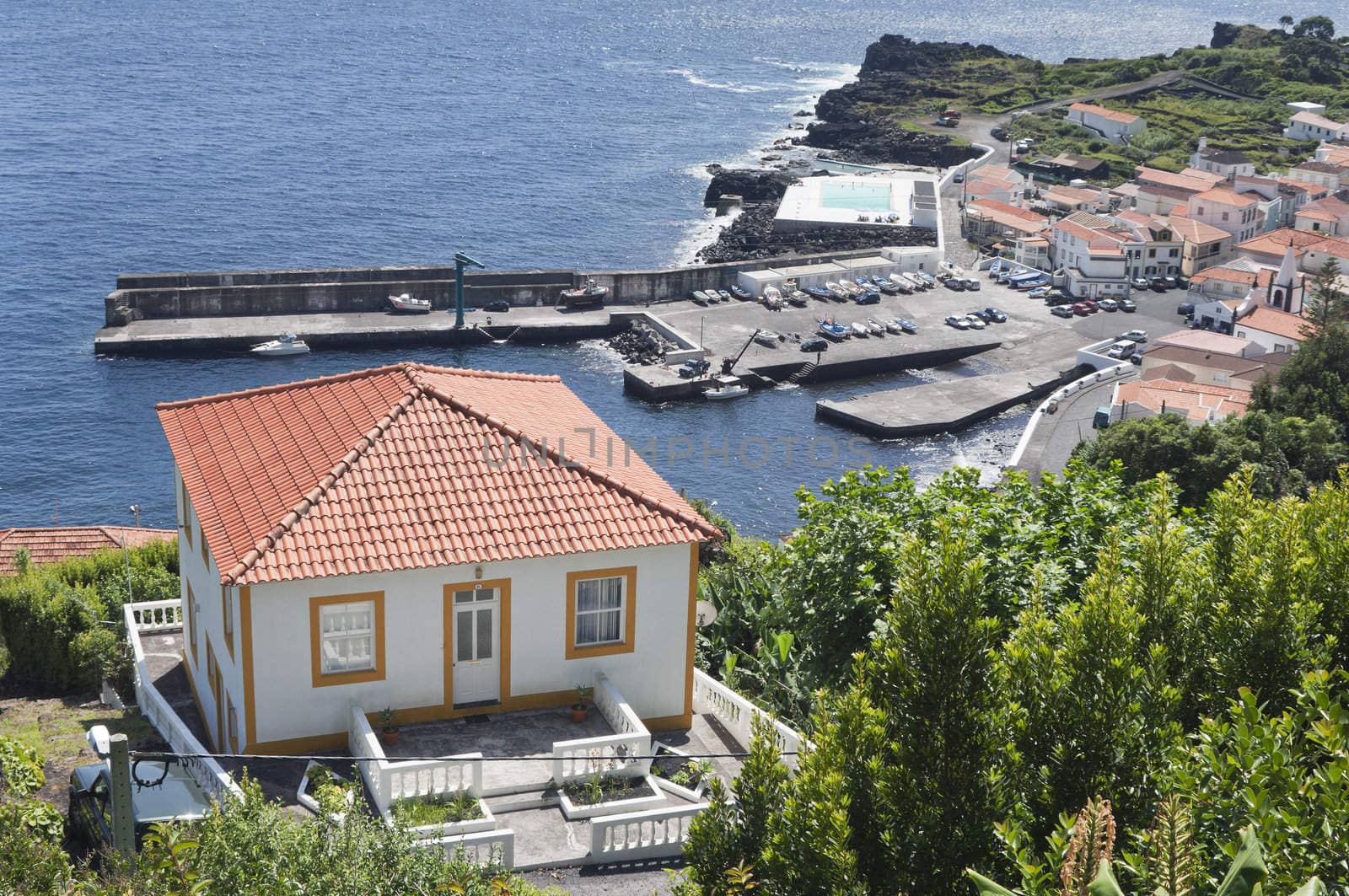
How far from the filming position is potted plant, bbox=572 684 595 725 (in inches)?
879

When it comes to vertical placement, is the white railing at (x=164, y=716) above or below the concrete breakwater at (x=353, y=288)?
above

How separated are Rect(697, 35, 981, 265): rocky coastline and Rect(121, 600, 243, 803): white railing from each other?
75.4 metres

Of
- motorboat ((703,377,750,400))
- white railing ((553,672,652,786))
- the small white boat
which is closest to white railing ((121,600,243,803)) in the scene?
white railing ((553,672,652,786))

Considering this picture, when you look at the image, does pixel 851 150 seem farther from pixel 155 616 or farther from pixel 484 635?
pixel 484 635

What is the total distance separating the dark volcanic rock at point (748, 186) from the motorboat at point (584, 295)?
3089 cm

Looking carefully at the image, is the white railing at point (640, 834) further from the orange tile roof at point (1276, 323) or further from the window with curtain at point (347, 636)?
the orange tile roof at point (1276, 323)

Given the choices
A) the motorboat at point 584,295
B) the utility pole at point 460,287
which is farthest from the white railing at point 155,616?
the motorboat at point 584,295

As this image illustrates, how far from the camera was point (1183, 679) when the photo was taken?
47.0 feet

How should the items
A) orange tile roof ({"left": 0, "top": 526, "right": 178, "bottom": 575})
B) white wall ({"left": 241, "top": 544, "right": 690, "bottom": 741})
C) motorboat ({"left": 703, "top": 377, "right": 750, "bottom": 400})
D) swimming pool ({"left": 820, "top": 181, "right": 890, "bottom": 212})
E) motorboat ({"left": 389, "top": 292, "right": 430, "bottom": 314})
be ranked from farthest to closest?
1. swimming pool ({"left": 820, "top": 181, "right": 890, "bottom": 212})
2. motorboat ({"left": 389, "top": 292, "right": 430, "bottom": 314})
3. motorboat ({"left": 703, "top": 377, "right": 750, "bottom": 400})
4. orange tile roof ({"left": 0, "top": 526, "right": 178, "bottom": 575})
5. white wall ({"left": 241, "top": 544, "right": 690, "bottom": 741})

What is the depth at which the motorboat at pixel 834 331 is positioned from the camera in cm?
8750

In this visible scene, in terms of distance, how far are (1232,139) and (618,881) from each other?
143m

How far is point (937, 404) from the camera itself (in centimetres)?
7950

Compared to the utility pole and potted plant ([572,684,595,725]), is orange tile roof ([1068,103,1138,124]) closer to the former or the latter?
the utility pole

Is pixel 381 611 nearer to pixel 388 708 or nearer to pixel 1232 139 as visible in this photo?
pixel 388 708
